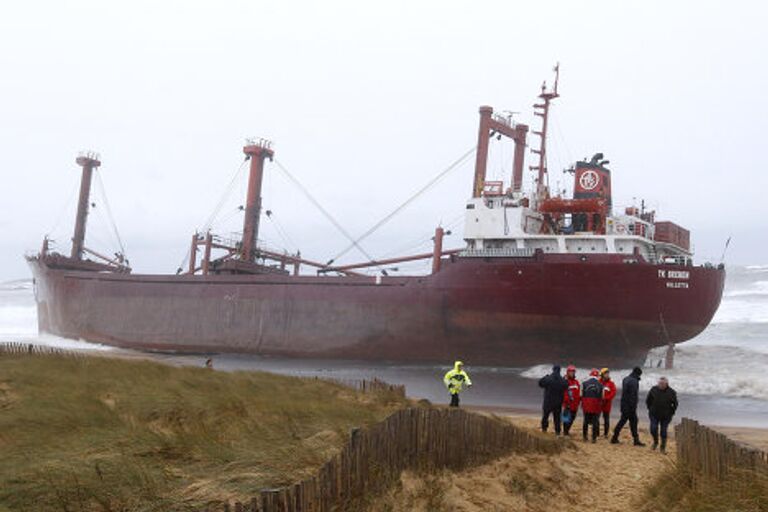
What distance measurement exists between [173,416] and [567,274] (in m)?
17.6

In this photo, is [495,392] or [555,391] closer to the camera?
[555,391]

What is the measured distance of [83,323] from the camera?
37.3 meters

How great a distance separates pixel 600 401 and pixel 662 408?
3.25ft

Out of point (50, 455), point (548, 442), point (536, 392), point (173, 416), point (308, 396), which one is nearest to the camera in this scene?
point (50, 455)

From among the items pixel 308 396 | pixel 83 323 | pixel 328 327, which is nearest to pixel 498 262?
pixel 328 327

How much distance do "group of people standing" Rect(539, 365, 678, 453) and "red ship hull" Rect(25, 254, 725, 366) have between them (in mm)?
12254

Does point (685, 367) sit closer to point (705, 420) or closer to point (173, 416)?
point (705, 420)

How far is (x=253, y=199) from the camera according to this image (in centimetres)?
3544

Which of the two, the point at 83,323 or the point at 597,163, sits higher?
the point at 597,163

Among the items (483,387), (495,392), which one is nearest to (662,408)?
(495,392)

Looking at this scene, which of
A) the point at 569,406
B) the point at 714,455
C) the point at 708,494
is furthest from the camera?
the point at 569,406

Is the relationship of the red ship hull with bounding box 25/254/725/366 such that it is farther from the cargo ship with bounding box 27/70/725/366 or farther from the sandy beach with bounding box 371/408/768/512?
the sandy beach with bounding box 371/408/768/512

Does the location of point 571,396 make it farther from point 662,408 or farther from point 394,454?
point 394,454

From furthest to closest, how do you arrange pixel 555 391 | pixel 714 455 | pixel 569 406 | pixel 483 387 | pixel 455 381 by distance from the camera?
pixel 483 387 < pixel 455 381 < pixel 569 406 < pixel 555 391 < pixel 714 455
